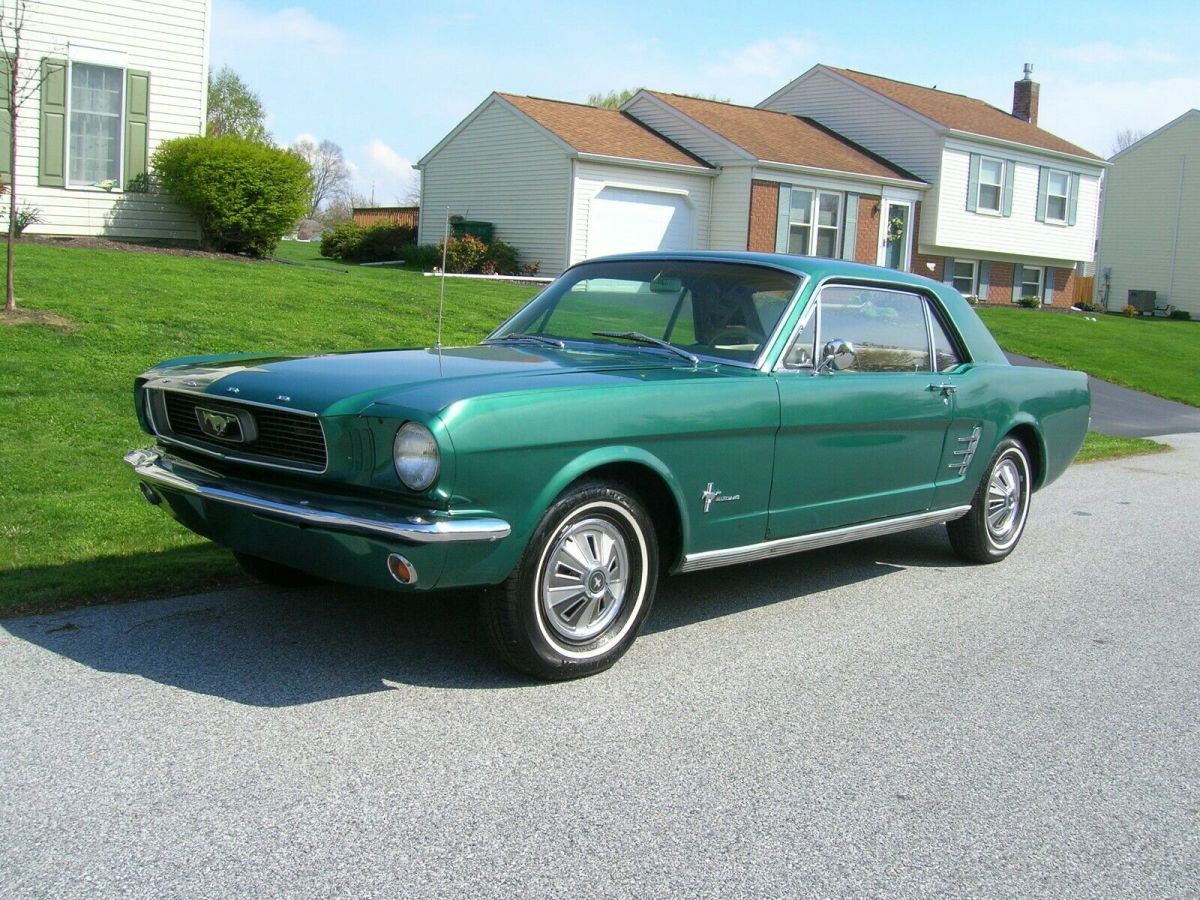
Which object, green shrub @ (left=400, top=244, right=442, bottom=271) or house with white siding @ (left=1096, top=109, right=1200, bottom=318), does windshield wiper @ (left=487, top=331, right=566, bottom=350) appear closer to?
green shrub @ (left=400, top=244, right=442, bottom=271)

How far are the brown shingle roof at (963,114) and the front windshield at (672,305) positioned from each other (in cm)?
2749

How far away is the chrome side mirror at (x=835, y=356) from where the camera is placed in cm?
561

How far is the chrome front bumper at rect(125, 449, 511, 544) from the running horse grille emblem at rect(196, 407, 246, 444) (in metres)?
0.17

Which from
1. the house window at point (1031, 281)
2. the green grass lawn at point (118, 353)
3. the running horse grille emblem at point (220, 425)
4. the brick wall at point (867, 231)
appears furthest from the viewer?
the house window at point (1031, 281)

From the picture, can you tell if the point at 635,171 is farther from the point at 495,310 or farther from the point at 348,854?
the point at 348,854

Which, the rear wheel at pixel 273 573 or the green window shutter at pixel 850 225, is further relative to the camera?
the green window shutter at pixel 850 225

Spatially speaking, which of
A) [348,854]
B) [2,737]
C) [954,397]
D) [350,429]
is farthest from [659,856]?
[954,397]

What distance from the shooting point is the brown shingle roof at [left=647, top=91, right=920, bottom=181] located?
2812 centimetres

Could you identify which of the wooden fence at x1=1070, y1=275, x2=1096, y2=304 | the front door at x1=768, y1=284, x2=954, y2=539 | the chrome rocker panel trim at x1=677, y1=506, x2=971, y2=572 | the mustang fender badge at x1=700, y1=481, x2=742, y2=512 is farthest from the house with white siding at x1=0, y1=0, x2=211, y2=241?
the wooden fence at x1=1070, y1=275, x2=1096, y2=304

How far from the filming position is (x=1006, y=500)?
A: 709 cm

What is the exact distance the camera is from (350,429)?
4.19 m

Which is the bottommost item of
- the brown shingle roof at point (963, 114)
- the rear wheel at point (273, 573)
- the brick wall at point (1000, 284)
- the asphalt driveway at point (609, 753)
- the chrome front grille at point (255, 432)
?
the asphalt driveway at point (609, 753)

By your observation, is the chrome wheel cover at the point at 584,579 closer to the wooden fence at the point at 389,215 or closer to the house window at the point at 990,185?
the wooden fence at the point at 389,215

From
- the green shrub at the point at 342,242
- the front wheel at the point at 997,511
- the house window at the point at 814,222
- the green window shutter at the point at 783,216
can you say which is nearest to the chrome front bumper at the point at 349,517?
the front wheel at the point at 997,511
